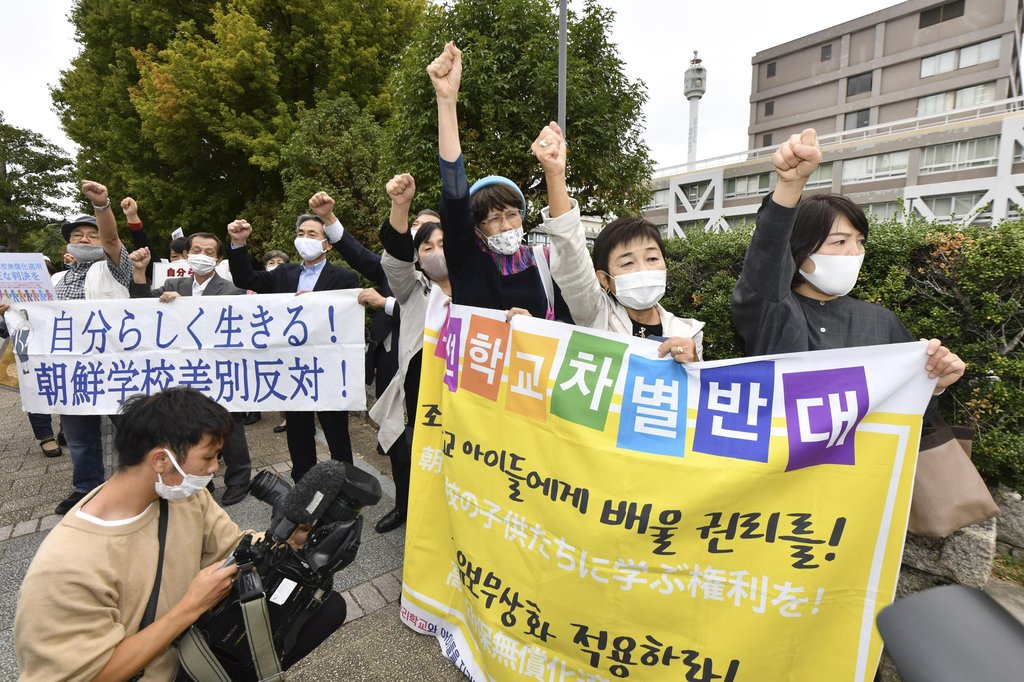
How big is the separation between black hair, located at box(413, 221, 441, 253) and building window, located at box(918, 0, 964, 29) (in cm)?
4180

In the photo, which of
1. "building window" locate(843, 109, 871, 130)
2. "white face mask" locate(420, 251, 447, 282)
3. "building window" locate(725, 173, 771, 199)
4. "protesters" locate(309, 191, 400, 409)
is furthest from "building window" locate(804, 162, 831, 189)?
"white face mask" locate(420, 251, 447, 282)

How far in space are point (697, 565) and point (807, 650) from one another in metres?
0.40

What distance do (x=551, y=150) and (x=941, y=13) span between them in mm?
42586

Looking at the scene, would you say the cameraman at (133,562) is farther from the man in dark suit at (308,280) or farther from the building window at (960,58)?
the building window at (960,58)

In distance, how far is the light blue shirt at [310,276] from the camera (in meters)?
3.88

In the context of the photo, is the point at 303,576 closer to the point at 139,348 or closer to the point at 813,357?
the point at 813,357

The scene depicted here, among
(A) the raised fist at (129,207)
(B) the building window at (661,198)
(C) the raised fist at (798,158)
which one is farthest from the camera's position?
(B) the building window at (661,198)

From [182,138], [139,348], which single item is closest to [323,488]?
[139,348]

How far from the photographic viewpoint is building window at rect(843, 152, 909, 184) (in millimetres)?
26719

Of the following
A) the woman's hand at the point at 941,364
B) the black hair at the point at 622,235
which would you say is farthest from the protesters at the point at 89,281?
the woman's hand at the point at 941,364

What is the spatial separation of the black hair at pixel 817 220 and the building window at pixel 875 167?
31.6 m

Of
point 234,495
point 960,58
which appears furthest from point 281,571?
point 960,58

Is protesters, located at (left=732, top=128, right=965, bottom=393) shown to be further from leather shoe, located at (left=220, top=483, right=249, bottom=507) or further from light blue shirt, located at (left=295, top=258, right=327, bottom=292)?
leather shoe, located at (left=220, top=483, right=249, bottom=507)

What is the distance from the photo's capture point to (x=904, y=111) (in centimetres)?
3319
